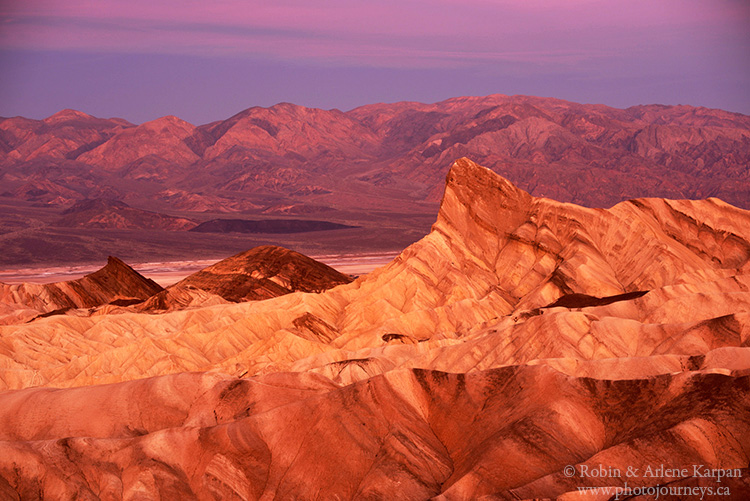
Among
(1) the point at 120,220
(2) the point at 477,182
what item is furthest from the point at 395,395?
(1) the point at 120,220

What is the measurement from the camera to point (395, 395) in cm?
3034

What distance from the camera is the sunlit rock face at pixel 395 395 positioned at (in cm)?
2538

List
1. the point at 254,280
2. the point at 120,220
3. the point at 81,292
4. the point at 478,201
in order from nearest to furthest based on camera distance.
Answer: the point at 478,201
the point at 254,280
the point at 81,292
the point at 120,220

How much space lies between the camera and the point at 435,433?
2966cm

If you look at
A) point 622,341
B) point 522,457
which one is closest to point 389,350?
point 622,341

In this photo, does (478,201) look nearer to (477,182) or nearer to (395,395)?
(477,182)

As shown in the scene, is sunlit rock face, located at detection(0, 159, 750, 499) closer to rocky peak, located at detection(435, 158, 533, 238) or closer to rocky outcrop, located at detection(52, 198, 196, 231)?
rocky peak, located at detection(435, 158, 533, 238)

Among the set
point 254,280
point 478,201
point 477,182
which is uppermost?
point 477,182

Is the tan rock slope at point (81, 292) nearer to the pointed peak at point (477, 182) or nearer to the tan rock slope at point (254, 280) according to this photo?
A: the tan rock slope at point (254, 280)

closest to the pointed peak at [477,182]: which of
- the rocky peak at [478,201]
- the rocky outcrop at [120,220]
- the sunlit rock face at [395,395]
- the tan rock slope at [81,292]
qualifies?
the rocky peak at [478,201]

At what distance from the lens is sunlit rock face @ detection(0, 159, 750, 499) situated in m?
25.4

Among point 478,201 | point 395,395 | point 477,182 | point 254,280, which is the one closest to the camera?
point 395,395

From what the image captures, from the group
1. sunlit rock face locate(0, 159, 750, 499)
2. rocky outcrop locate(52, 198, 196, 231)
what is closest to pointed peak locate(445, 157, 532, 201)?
sunlit rock face locate(0, 159, 750, 499)

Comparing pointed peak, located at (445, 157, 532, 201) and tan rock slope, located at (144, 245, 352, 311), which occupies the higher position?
pointed peak, located at (445, 157, 532, 201)
